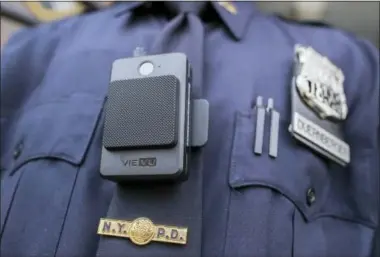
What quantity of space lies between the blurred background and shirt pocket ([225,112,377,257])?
1.14 ft

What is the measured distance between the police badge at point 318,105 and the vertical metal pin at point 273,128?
0.7 inches

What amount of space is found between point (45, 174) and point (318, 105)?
0.31m

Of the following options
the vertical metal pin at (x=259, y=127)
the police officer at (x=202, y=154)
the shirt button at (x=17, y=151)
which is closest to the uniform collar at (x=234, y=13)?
the police officer at (x=202, y=154)

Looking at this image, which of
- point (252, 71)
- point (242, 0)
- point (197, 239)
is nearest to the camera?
point (197, 239)

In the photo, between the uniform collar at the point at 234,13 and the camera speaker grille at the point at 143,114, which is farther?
the uniform collar at the point at 234,13

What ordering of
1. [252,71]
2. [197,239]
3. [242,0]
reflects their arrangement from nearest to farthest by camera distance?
[197,239] < [252,71] < [242,0]

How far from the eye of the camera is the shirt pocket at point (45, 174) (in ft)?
1.76

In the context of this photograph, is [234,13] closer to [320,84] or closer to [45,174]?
[320,84]

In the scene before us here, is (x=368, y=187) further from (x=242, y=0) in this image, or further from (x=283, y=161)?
(x=242, y=0)

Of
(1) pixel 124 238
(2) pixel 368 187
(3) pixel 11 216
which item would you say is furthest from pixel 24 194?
(2) pixel 368 187

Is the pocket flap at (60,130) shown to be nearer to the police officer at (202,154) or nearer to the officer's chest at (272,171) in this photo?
the police officer at (202,154)

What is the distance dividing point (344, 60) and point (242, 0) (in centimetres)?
17

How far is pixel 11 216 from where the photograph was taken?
558mm

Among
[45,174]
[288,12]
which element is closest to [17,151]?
[45,174]
